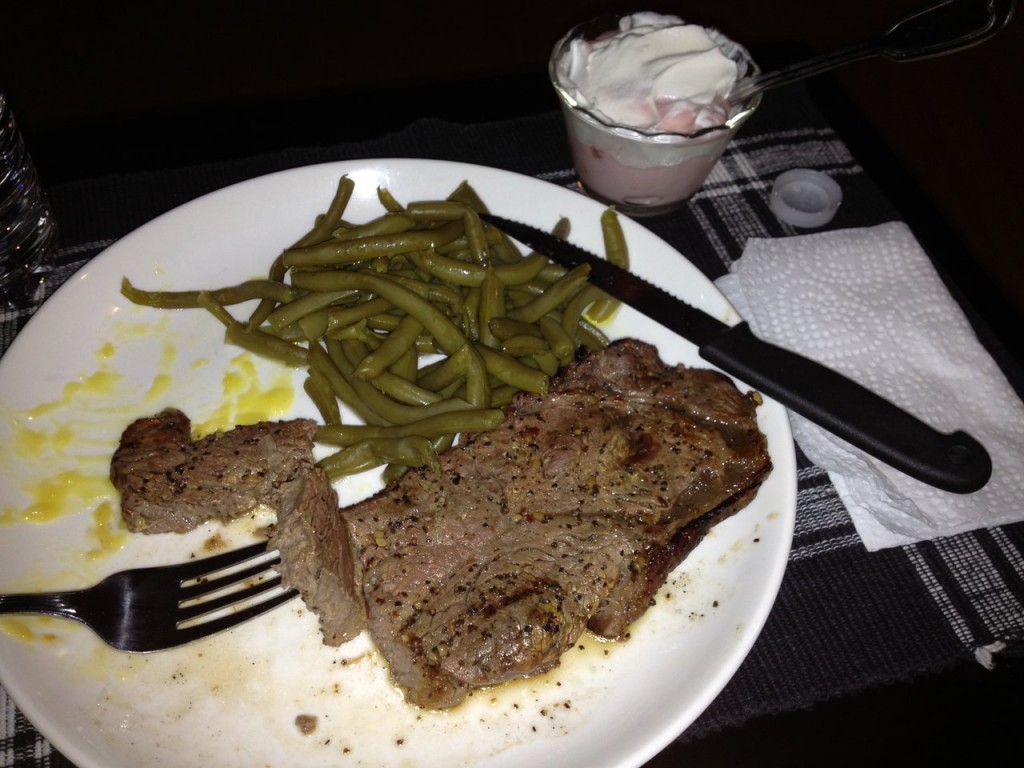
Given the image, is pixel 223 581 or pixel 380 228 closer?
pixel 223 581

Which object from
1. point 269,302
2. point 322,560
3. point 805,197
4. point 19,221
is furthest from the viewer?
point 805,197

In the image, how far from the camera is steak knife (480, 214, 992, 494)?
290 centimetres

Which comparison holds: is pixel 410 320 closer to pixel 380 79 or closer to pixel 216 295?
pixel 216 295

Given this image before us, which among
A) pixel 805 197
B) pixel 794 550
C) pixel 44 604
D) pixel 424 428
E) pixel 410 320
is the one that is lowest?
pixel 794 550

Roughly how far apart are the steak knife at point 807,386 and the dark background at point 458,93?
90 cm

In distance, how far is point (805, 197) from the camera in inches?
175

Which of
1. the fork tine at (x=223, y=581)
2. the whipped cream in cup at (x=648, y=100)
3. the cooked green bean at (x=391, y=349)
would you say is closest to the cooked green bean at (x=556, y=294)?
the cooked green bean at (x=391, y=349)

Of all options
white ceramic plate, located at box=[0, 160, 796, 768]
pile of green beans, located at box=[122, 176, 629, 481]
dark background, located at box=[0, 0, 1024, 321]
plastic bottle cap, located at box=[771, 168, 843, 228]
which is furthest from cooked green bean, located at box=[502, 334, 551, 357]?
dark background, located at box=[0, 0, 1024, 321]

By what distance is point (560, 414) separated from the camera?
3107 millimetres

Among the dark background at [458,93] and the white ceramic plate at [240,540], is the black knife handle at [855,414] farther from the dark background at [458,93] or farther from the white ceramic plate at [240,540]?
the dark background at [458,93]

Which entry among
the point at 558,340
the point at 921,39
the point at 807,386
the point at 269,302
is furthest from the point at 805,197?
the point at 269,302

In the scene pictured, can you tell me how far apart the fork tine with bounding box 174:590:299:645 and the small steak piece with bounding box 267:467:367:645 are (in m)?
0.22

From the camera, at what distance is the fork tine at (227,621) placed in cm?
282

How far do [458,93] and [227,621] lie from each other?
136 inches
